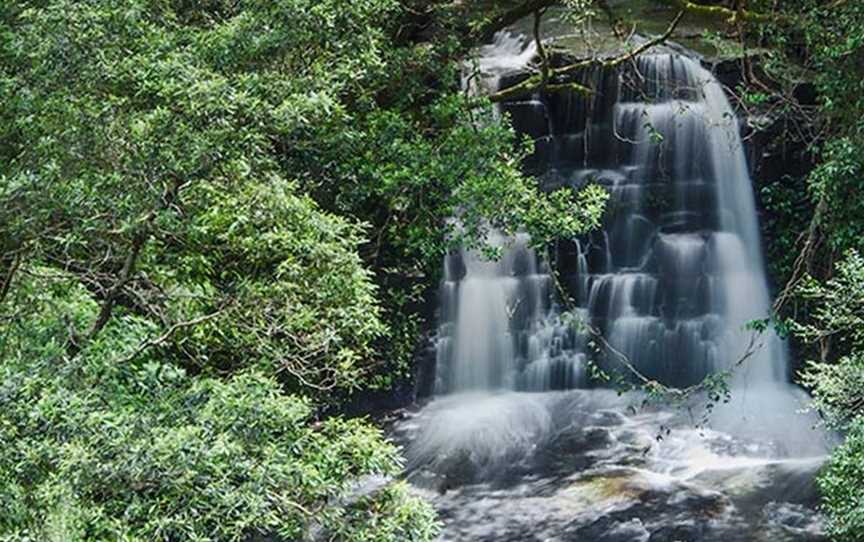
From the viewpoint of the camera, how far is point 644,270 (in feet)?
42.5

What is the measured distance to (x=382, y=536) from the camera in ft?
16.6

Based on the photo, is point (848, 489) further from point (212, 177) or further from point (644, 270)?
point (644, 270)

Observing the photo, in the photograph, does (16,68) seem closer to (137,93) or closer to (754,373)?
(137,93)

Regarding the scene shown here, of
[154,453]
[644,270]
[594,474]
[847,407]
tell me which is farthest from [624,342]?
[154,453]

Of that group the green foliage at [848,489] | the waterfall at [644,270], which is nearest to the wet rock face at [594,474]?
the waterfall at [644,270]

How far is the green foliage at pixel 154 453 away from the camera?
165 inches

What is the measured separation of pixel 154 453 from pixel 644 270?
31.5ft

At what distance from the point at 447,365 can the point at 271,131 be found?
681 cm

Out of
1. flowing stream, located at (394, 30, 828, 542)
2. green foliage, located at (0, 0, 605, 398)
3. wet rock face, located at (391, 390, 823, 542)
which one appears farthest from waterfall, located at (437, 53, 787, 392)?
green foliage, located at (0, 0, 605, 398)

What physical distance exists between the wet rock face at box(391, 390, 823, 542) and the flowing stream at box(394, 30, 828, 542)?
3cm

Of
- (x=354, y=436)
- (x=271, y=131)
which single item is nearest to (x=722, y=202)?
(x=271, y=131)

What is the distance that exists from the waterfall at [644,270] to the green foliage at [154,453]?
23.8 ft

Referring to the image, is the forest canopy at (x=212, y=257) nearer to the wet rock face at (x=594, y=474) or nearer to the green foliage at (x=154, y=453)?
the green foliage at (x=154, y=453)

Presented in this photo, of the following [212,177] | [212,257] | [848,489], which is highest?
[212,177]
